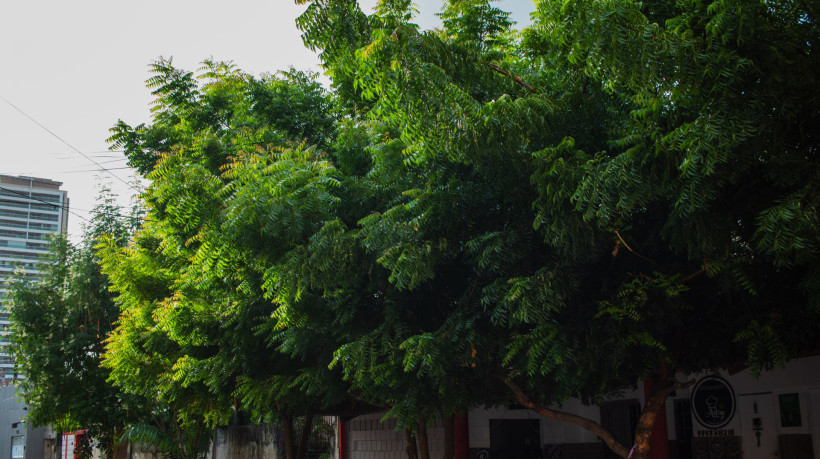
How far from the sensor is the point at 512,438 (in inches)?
563

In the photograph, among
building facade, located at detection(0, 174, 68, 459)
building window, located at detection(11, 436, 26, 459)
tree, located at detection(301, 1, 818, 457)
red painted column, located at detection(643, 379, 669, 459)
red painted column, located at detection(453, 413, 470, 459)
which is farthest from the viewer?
building window, located at detection(11, 436, 26, 459)

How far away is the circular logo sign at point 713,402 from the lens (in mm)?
10680

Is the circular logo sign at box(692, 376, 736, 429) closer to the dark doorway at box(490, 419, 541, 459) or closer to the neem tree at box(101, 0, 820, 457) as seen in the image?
the neem tree at box(101, 0, 820, 457)

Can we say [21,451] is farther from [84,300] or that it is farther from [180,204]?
[180,204]

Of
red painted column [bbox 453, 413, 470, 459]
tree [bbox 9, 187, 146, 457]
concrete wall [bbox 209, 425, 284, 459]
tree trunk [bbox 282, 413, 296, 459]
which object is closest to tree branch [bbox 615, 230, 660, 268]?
red painted column [bbox 453, 413, 470, 459]

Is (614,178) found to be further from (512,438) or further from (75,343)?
(75,343)

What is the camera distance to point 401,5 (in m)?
8.37

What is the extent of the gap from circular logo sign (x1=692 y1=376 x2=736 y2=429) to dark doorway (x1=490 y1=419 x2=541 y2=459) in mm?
3838

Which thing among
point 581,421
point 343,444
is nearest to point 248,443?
point 343,444

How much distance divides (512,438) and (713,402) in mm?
4614

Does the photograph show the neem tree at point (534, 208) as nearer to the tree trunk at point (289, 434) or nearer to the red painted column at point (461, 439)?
the red painted column at point (461, 439)

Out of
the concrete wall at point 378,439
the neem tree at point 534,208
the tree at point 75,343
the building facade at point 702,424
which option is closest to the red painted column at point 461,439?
the building facade at point 702,424

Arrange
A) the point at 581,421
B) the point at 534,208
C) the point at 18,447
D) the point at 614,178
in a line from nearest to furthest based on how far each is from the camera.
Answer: the point at 614,178 → the point at 534,208 → the point at 581,421 → the point at 18,447

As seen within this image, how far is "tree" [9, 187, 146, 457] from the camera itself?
2005 centimetres
